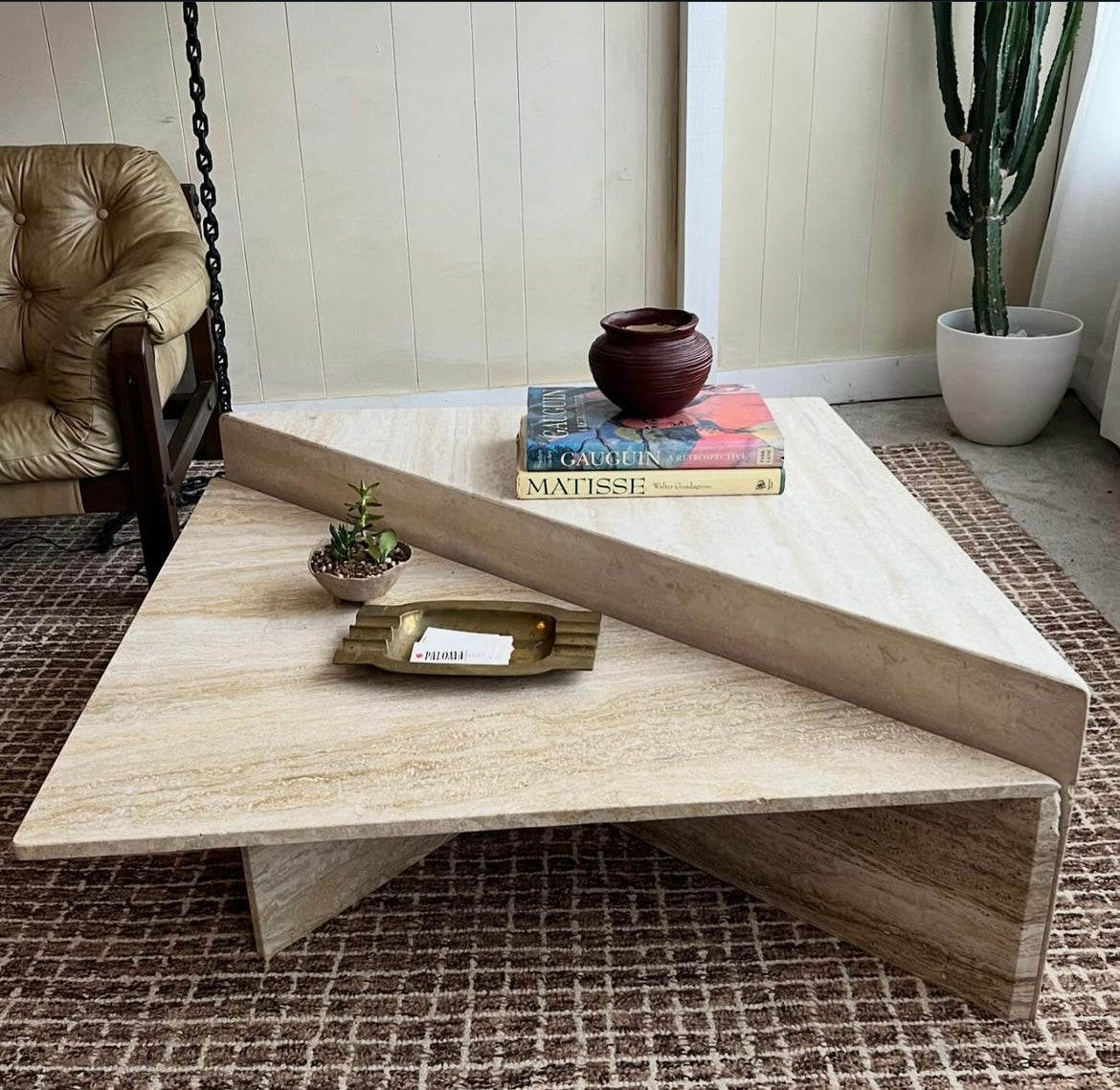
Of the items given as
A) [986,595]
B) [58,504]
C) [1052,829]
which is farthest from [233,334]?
[1052,829]

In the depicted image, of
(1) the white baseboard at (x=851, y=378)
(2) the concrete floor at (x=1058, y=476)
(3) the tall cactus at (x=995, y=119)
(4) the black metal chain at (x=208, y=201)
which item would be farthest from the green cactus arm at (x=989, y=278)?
(4) the black metal chain at (x=208, y=201)

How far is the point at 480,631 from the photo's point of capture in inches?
51.8

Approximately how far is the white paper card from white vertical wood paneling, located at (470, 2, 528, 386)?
5.63 ft

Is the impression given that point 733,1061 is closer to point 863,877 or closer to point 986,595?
point 863,877

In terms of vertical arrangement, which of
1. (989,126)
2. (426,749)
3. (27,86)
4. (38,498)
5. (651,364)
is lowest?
(38,498)

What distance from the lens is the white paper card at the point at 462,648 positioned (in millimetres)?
1239

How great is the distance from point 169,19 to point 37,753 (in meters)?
1.69

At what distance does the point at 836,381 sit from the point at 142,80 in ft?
5.93

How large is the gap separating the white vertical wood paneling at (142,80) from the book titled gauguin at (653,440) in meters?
1.53

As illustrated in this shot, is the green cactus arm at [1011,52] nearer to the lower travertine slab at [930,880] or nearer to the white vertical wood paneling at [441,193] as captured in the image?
the white vertical wood paneling at [441,193]

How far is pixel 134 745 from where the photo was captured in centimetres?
113

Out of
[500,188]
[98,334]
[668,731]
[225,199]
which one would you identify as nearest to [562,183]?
[500,188]

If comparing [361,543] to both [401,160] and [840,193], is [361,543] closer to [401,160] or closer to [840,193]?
[401,160]

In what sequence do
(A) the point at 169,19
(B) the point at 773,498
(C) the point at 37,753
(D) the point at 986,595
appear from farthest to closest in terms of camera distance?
(A) the point at 169,19
(C) the point at 37,753
(B) the point at 773,498
(D) the point at 986,595
